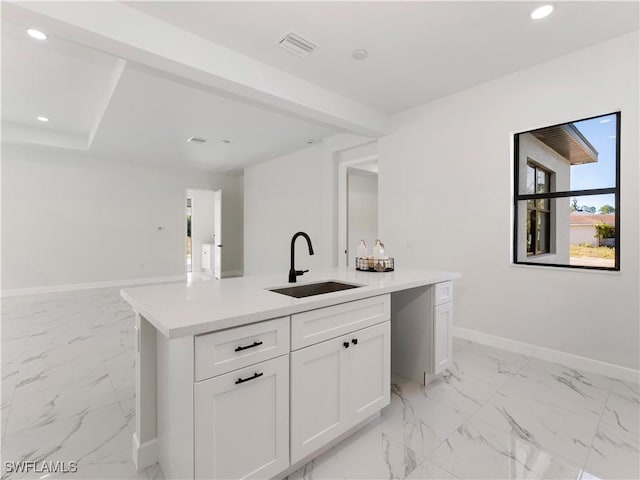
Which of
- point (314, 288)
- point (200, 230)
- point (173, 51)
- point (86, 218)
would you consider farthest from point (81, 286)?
point (314, 288)

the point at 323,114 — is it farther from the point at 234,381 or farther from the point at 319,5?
the point at 234,381

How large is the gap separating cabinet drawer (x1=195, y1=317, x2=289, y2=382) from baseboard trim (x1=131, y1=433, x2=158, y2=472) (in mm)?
786

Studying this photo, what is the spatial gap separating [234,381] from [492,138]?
3297 millimetres

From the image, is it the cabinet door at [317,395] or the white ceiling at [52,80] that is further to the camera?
the white ceiling at [52,80]

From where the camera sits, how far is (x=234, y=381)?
3.95ft

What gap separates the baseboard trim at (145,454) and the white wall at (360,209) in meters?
3.91

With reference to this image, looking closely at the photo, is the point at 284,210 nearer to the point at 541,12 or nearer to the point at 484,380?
the point at 484,380

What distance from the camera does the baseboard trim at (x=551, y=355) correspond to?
2.47 metres

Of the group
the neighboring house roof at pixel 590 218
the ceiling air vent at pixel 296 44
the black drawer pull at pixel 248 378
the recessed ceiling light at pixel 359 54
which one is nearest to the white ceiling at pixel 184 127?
the ceiling air vent at pixel 296 44

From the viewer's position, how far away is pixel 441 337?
2.38 meters

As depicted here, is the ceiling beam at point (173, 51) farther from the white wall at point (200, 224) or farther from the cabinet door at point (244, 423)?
the white wall at point (200, 224)

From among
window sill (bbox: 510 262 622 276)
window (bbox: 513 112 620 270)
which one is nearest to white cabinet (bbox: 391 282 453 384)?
window sill (bbox: 510 262 622 276)

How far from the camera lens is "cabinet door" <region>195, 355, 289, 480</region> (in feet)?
3.75

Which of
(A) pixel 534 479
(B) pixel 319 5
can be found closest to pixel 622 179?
(A) pixel 534 479
